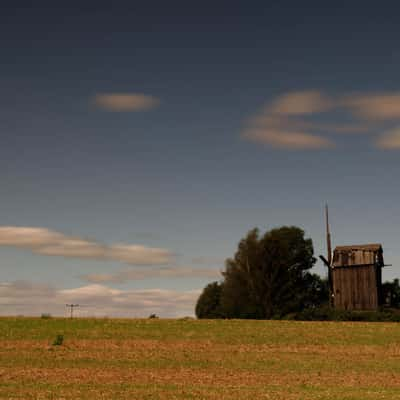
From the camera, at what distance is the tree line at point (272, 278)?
83.8 metres

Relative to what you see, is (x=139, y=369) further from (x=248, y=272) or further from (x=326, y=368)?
(x=248, y=272)

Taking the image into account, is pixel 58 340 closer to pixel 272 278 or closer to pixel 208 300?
pixel 272 278

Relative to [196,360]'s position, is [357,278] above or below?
above

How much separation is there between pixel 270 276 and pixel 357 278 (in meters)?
11.2

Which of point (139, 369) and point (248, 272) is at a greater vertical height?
point (248, 272)

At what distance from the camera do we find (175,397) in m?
19.8

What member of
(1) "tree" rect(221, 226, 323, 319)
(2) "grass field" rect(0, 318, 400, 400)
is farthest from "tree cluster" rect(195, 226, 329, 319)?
(2) "grass field" rect(0, 318, 400, 400)

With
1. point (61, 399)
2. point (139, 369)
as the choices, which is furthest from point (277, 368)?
point (61, 399)

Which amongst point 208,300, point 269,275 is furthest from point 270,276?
point 208,300

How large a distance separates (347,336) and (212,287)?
7190 cm

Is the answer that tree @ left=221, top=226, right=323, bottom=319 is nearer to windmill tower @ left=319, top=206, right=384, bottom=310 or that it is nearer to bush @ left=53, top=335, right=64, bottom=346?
windmill tower @ left=319, top=206, right=384, bottom=310

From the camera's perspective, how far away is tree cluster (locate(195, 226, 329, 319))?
83.7 metres

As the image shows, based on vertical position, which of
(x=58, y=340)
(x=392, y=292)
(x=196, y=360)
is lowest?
(x=196, y=360)

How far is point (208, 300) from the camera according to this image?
112 metres
